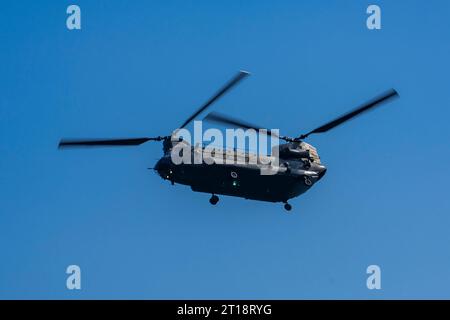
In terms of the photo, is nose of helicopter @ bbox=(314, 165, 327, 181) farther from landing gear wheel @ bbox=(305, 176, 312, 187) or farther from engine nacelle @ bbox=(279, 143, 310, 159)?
landing gear wheel @ bbox=(305, 176, 312, 187)

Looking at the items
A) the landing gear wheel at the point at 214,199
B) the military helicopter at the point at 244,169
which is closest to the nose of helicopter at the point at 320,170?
the military helicopter at the point at 244,169

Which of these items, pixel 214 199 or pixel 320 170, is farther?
pixel 320 170

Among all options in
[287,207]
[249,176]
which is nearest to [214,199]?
[249,176]

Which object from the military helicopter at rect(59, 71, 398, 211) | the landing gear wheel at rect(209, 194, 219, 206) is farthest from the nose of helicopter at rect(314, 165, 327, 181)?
the landing gear wheel at rect(209, 194, 219, 206)

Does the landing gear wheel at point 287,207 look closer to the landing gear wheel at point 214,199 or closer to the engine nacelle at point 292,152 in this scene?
the engine nacelle at point 292,152

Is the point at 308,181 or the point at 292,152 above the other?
→ the point at 292,152

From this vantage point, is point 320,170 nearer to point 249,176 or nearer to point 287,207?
point 287,207

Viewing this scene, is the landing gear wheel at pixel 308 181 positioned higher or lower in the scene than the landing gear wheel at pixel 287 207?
higher

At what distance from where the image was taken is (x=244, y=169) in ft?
225

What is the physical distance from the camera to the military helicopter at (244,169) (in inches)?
2603

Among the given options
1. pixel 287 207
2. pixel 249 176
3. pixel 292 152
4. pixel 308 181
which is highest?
pixel 292 152
